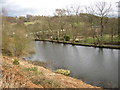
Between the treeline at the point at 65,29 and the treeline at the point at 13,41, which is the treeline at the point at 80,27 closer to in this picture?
the treeline at the point at 65,29

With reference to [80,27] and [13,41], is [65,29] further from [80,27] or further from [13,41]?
[13,41]

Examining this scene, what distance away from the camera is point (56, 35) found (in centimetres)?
2898

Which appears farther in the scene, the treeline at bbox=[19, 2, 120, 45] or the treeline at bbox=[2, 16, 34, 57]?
the treeline at bbox=[19, 2, 120, 45]

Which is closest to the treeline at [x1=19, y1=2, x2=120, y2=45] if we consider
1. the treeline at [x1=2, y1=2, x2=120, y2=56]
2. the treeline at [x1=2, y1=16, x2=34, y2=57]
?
the treeline at [x1=2, y1=2, x2=120, y2=56]

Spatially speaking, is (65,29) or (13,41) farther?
(65,29)

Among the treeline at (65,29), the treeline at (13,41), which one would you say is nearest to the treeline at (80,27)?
the treeline at (65,29)

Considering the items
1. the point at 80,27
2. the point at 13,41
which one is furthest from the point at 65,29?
the point at 13,41

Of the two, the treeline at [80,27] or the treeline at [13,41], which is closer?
the treeline at [13,41]

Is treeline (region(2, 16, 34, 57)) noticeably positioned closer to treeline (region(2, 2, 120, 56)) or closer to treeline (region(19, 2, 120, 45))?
treeline (region(2, 2, 120, 56))

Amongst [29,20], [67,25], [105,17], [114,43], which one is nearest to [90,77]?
[114,43]

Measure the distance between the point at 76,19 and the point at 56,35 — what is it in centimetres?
522

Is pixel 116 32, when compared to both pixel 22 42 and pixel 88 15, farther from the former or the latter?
pixel 22 42

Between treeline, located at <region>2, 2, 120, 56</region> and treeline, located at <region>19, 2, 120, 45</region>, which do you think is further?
treeline, located at <region>19, 2, 120, 45</region>

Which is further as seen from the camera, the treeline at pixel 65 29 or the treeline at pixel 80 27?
the treeline at pixel 80 27
